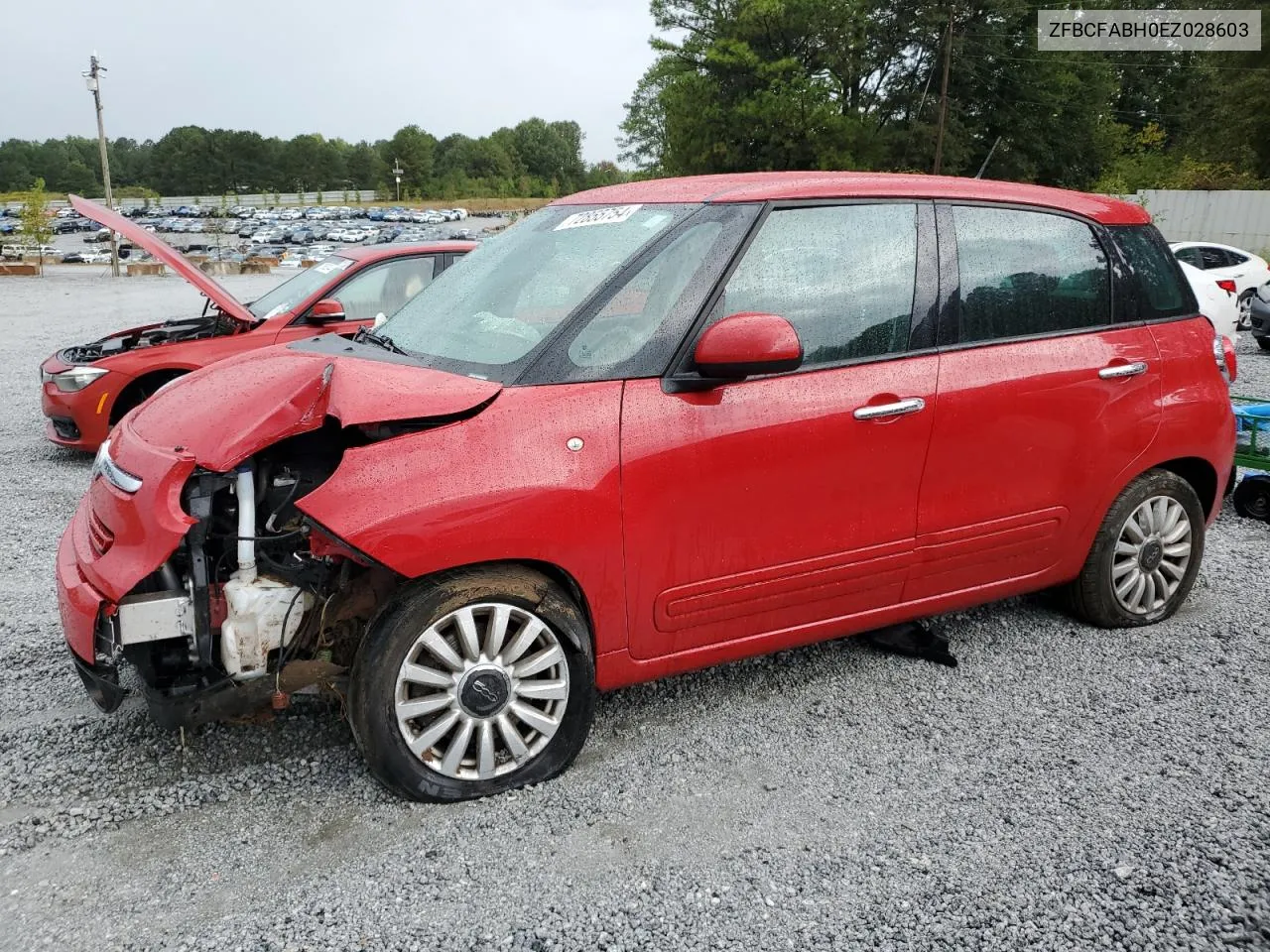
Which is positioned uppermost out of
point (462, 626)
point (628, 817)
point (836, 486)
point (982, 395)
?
point (982, 395)

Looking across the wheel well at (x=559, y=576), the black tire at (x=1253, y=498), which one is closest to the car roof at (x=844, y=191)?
the wheel well at (x=559, y=576)

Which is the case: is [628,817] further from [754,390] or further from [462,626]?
[754,390]

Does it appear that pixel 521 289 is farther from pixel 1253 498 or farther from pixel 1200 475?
pixel 1253 498

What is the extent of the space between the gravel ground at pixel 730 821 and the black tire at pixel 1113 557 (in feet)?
0.61

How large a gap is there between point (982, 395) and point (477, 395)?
186 centimetres

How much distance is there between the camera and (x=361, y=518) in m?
2.73

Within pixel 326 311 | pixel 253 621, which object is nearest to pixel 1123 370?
pixel 253 621

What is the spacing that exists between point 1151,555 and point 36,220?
40.3m

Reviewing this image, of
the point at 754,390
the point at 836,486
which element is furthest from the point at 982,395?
the point at 754,390

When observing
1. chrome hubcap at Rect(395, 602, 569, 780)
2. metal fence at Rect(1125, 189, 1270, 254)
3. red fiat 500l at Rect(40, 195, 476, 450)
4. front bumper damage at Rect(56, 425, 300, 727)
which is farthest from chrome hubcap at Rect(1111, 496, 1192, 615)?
metal fence at Rect(1125, 189, 1270, 254)

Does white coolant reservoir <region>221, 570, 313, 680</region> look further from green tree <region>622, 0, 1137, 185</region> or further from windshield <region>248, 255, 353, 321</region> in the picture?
green tree <region>622, 0, 1137, 185</region>

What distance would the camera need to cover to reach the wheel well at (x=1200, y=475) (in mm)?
4371

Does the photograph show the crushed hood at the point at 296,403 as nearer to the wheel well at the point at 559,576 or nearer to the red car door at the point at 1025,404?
the wheel well at the point at 559,576

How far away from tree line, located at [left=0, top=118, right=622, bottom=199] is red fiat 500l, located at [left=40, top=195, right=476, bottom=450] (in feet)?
411
